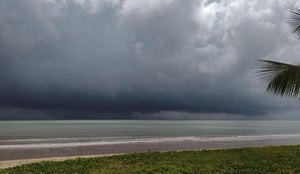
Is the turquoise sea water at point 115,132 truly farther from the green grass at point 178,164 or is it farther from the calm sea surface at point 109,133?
the green grass at point 178,164

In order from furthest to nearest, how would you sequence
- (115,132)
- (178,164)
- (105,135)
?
(115,132) → (105,135) → (178,164)

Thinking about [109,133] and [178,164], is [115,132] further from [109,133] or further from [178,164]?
[178,164]

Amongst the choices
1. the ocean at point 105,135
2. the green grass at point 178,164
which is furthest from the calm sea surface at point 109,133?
the green grass at point 178,164

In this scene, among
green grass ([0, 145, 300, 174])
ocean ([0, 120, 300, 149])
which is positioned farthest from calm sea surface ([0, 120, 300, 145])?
green grass ([0, 145, 300, 174])

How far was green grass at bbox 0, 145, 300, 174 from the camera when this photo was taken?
16.0 meters

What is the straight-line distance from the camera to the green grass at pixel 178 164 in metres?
16.0

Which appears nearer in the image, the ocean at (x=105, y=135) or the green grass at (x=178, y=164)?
the green grass at (x=178, y=164)

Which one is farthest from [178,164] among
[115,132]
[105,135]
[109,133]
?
[115,132]

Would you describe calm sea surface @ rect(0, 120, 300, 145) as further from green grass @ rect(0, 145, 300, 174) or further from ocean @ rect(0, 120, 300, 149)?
green grass @ rect(0, 145, 300, 174)

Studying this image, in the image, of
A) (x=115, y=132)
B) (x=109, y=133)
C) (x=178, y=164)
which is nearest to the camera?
(x=178, y=164)

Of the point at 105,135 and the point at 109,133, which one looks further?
the point at 109,133

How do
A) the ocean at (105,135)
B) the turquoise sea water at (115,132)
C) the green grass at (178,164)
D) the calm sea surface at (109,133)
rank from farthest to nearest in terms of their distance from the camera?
the turquoise sea water at (115,132)
the calm sea surface at (109,133)
the ocean at (105,135)
the green grass at (178,164)

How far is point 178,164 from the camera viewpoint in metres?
17.1

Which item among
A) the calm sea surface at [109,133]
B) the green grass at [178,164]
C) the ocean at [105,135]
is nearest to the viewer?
the green grass at [178,164]
